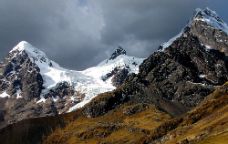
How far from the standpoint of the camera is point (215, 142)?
529ft

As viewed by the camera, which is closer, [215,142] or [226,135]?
[215,142]

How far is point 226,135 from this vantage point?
568ft

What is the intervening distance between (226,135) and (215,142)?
1344 cm
